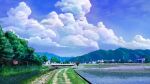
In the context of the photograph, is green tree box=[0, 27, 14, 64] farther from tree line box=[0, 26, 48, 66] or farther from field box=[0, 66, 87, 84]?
field box=[0, 66, 87, 84]

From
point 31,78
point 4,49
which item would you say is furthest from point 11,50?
point 31,78

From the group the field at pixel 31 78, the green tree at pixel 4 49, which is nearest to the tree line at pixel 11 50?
the green tree at pixel 4 49

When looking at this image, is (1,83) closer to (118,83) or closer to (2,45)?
(118,83)

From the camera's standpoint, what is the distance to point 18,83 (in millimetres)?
54188

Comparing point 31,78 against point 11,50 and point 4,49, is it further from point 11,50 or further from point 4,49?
point 11,50

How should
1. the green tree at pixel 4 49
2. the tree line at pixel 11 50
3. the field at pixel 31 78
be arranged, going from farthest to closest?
the tree line at pixel 11 50 → the green tree at pixel 4 49 → the field at pixel 31 78

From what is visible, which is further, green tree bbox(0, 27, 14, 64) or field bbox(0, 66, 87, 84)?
green tree bbox(0, 27, 14, 64)

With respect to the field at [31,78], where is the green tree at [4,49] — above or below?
above

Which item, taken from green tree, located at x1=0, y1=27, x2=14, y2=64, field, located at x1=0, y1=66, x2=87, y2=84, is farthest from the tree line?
field, located at x1=0, y1=66, x2=87, y2=84

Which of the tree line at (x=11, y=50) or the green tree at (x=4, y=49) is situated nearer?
the green tree at (x=4, y=49)

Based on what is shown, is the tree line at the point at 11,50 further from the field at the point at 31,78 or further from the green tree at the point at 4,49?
the field at the point at 31,78

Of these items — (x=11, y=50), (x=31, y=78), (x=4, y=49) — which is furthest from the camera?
(x=11, y=50)

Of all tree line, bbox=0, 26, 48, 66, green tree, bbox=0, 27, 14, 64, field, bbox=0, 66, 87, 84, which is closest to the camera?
field, bbox=0, 66, 87, 84

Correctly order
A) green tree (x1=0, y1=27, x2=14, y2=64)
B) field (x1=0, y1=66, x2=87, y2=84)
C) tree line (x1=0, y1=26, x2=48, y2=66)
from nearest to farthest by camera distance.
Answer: field (x1=0, y1=66, x2=87, y2=84) → green tree (x1=0, y1=27, x2=14, y2=64) → tree line (x1=0, y1=26, x2=48, y2=66)
